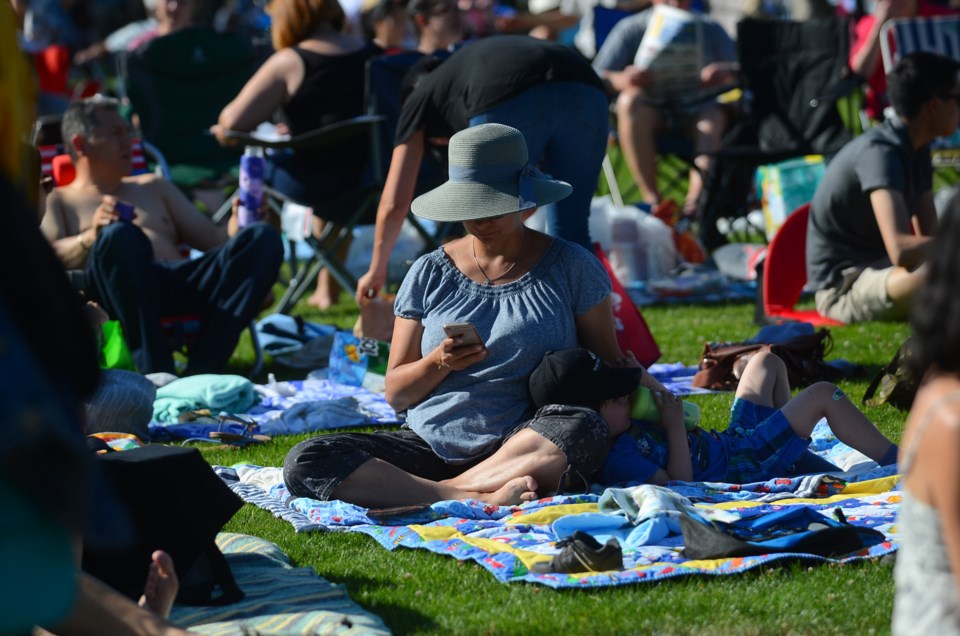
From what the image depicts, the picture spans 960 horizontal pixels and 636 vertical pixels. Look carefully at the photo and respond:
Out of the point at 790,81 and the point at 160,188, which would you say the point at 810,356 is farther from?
the point at 790,81

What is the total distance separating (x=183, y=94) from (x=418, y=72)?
3.98 m

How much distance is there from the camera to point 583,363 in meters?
4.22

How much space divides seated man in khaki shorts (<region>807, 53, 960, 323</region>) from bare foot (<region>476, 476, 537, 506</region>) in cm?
308

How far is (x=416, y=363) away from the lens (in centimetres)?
430

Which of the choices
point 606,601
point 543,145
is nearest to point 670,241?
point 543,145

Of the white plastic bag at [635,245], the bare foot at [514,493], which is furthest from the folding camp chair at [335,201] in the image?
the bare foot at [514,493]

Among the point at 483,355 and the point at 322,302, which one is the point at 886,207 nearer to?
the point at 483,355

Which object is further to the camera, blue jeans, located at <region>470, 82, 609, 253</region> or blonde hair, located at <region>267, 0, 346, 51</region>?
blonde hair, located at <region>267, 0, 346, 51</region>

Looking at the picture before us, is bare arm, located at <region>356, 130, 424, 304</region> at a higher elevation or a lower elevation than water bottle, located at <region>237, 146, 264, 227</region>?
higher

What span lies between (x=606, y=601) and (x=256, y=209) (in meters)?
4.40

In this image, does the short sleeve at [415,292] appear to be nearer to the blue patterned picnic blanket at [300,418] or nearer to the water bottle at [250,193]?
the blue patterned picnic blanket at [300,418]

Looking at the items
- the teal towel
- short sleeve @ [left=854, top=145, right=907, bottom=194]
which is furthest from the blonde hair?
short sleeve @ [left=854, top=145, right=907, bottom=194]

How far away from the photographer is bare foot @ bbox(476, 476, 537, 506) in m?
4.15

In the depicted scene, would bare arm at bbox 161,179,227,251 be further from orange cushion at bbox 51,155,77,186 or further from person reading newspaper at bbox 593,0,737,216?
person reading newspaper at bbox 593,0,737,216
